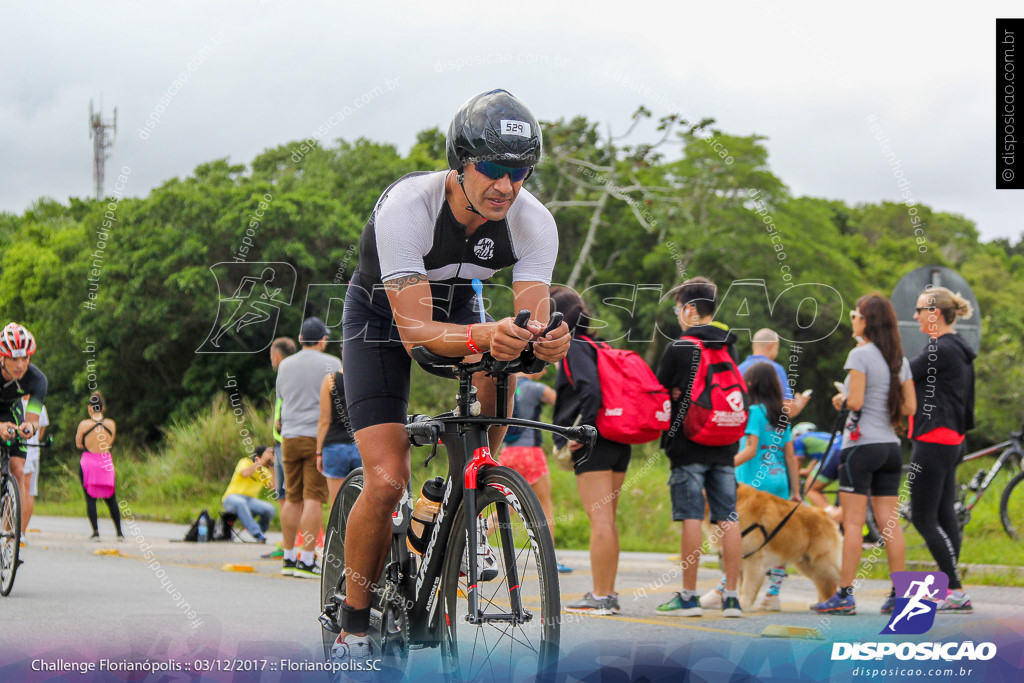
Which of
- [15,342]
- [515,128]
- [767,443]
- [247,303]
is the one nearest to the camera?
[515,128]

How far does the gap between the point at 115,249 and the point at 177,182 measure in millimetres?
5286

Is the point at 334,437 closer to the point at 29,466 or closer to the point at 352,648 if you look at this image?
the point at 29,466

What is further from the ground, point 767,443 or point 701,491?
point 767,443

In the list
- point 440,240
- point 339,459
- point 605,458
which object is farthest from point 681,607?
point 440,240

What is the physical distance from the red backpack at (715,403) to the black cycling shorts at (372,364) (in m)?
3.34

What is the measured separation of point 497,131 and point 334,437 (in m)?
5.48

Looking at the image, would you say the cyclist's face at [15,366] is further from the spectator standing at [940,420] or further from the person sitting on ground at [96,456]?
the spectator standing at [940,420]

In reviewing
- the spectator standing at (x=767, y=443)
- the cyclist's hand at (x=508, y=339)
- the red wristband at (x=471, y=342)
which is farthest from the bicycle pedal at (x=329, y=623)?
the spectator standing at (x=767, y=443)

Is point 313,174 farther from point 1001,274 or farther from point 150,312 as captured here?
point 1001,274

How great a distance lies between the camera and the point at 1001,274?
132 feet

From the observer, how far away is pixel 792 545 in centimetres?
719

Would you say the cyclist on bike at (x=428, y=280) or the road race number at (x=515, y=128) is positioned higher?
the road race number at (x=515, y=128)

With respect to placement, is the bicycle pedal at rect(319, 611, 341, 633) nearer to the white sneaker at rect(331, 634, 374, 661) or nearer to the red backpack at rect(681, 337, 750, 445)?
the white sneaker at rect(331, 634, 374, 661)

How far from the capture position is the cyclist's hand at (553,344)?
3273 millimetres
